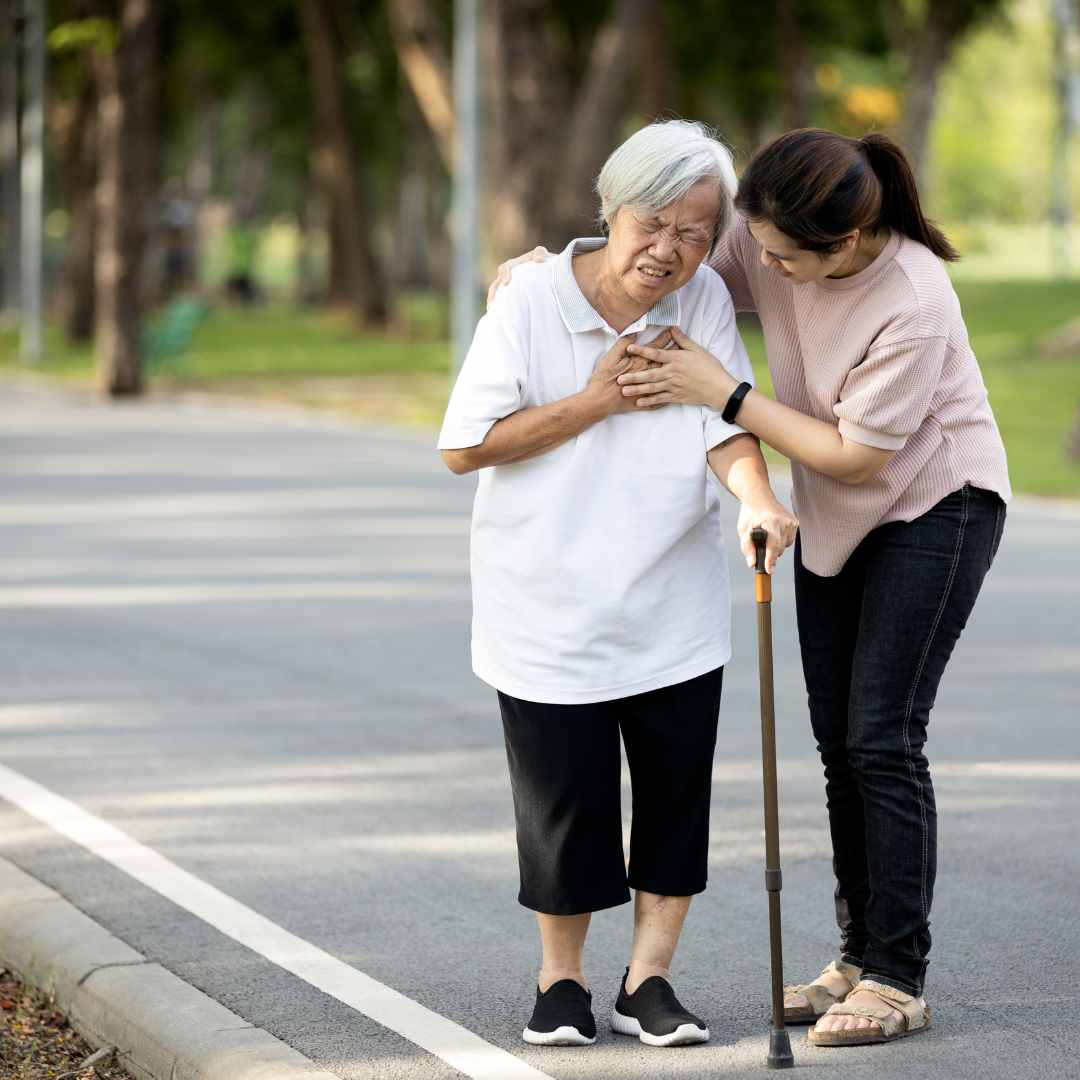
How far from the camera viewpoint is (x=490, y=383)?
438cm

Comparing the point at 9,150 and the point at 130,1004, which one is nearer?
the point at 130,1004

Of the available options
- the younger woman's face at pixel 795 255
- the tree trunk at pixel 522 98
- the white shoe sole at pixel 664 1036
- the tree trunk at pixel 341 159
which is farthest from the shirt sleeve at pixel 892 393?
the tree trunk at pixel 341 159

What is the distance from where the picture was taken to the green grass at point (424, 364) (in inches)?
755

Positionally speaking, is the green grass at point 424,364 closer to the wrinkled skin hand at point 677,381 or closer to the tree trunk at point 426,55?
the tree trunk at point 426,55

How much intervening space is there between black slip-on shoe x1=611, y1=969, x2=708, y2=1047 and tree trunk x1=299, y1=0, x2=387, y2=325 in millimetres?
35427

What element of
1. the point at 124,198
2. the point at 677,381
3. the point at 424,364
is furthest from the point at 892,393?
the point at 424,364

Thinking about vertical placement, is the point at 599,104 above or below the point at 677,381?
above

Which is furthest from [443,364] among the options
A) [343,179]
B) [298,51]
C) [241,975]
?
[241,975]

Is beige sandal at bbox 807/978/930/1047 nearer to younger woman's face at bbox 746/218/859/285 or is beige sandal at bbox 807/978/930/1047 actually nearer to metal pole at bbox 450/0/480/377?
younger woman's face at bbox 746/218/859/285

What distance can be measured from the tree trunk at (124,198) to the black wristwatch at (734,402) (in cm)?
2047

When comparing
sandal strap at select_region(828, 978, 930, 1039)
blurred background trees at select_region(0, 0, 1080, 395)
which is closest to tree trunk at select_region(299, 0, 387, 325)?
blurred background trees at select_region(0, 0, 1080, 395)

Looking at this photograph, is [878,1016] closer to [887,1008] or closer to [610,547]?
[887,1008]

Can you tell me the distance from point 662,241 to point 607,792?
1.12 metres

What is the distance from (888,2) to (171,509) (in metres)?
32.4
